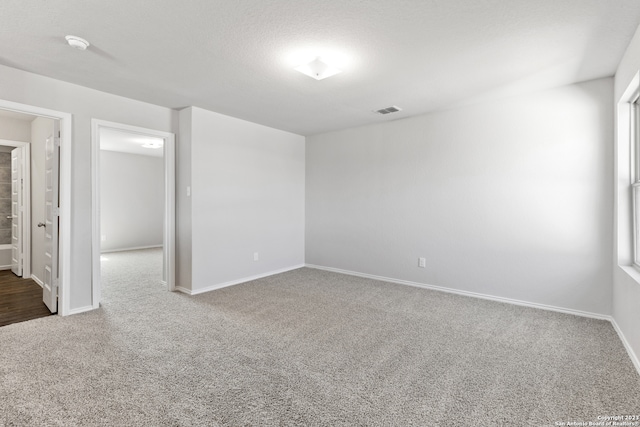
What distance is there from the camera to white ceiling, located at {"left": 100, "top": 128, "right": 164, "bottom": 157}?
5.73 metres

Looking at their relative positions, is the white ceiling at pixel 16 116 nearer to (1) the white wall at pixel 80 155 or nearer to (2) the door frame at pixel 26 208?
(2) the door frame at pixel 26 208

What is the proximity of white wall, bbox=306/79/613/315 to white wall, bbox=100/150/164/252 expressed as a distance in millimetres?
4835

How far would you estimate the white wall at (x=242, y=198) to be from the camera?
4148 millimetres

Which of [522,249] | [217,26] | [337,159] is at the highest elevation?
[217,26]

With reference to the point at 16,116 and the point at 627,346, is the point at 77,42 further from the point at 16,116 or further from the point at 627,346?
the point at 627,346

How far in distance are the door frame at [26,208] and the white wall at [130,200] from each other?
2.60m

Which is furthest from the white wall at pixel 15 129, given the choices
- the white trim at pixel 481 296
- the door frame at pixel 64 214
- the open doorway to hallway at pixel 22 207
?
the white trim at pixel 481 296

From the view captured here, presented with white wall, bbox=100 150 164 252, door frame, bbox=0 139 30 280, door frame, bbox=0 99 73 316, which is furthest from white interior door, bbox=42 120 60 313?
white wall, bbox=100 150 164 252

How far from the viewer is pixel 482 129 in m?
3.90

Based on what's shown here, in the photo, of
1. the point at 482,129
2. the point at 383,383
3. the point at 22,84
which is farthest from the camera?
the point at 482,129

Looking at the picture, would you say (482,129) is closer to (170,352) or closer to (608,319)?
(608,319)

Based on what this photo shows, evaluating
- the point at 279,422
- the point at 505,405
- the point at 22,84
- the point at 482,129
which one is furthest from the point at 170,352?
the point at 482,129

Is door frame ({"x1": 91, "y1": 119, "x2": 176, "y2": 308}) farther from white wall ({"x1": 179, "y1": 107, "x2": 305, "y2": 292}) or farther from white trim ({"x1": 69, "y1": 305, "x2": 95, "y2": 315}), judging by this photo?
white wall ({"x1": 179, "y1": 107, "x2": 305, "y2": 292})

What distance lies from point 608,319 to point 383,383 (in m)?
2.68
